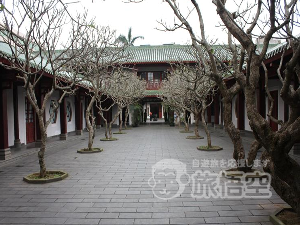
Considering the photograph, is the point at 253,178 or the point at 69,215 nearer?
the point at 69,215

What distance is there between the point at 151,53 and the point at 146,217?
24880 mm

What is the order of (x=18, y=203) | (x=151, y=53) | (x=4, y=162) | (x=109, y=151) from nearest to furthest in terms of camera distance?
(x=18, y=203), (x=4, y=162), (x=109, y=151), (x=151, y=53)

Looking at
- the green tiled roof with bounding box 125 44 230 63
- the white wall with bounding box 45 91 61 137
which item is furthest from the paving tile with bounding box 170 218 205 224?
the green tiled roof with bounding box 125 44 230 63

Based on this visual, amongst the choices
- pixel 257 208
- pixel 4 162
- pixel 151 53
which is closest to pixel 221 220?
pixel 257 208

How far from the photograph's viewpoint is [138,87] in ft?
60.0

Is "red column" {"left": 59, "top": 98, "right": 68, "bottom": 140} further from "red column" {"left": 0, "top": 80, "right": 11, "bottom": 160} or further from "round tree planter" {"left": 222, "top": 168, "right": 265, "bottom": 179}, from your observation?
"round tree planter" {"left": 222, "top": 168, "right": 265, "bottom": 179}

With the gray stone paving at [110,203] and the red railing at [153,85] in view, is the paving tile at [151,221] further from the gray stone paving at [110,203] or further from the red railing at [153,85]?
the red railing at [153,85]

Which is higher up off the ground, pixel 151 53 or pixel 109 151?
pixel 151 53

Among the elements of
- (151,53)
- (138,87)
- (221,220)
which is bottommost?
(221,220)

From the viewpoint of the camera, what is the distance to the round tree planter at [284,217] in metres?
3.31

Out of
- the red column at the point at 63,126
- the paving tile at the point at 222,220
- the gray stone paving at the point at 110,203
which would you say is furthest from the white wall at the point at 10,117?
the paving tile at the point at 222,220

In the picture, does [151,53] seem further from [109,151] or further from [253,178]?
[253,178]

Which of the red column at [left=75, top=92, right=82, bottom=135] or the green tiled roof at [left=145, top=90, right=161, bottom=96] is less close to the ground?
the green tiled roof at [left=145, top=90, right=161, bottom=96]

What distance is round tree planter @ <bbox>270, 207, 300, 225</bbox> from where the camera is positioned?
3.31 m
